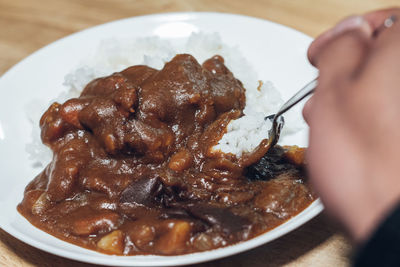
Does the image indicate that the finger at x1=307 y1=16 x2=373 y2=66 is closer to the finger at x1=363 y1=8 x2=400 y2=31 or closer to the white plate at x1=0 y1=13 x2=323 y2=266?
the finger at x1=363 y1=8 x2=400 y2=31

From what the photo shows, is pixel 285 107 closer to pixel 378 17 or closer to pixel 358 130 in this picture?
pixel 378 17

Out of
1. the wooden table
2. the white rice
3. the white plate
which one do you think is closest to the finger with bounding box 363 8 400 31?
the white plate

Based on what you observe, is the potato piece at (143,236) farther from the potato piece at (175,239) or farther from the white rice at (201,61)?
the white rice at (201,61)

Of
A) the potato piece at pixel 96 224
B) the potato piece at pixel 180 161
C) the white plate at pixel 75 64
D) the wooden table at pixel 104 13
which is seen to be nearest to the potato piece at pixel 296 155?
the white plate at pixel 75 64

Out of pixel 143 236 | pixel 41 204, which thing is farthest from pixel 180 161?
pixel 41 204

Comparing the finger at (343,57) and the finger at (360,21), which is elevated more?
the finger at (360,21)

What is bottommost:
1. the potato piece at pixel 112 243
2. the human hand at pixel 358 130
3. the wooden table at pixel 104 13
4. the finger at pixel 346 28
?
the potato piece at pixel 112 243

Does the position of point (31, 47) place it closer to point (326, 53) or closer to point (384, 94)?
point (326, 53)
